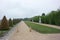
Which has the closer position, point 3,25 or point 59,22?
point 3,25

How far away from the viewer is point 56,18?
3531 cm

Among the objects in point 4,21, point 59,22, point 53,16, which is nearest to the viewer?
point 4,21

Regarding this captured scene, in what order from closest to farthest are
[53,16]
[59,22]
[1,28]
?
[1,28]
[59,22]
[53,16]

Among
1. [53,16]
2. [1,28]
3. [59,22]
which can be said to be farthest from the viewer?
[53,16]

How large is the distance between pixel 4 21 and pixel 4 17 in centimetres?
85

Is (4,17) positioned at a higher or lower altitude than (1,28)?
higher

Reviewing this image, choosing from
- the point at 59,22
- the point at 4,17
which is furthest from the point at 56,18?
the point at 4,17

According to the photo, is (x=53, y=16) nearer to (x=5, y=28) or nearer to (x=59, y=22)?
(x=59, y=22)

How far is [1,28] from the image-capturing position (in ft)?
79.7

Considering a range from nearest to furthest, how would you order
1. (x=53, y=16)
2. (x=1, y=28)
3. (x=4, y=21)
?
1. (x=1, y=28)
2. (x=4, y=21)
3. (x=53, y=16)

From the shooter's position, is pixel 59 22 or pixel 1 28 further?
pixel 59 22

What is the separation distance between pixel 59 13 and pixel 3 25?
13921mm

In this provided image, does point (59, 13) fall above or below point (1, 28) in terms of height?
above

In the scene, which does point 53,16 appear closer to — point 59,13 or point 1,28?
point 59,13
